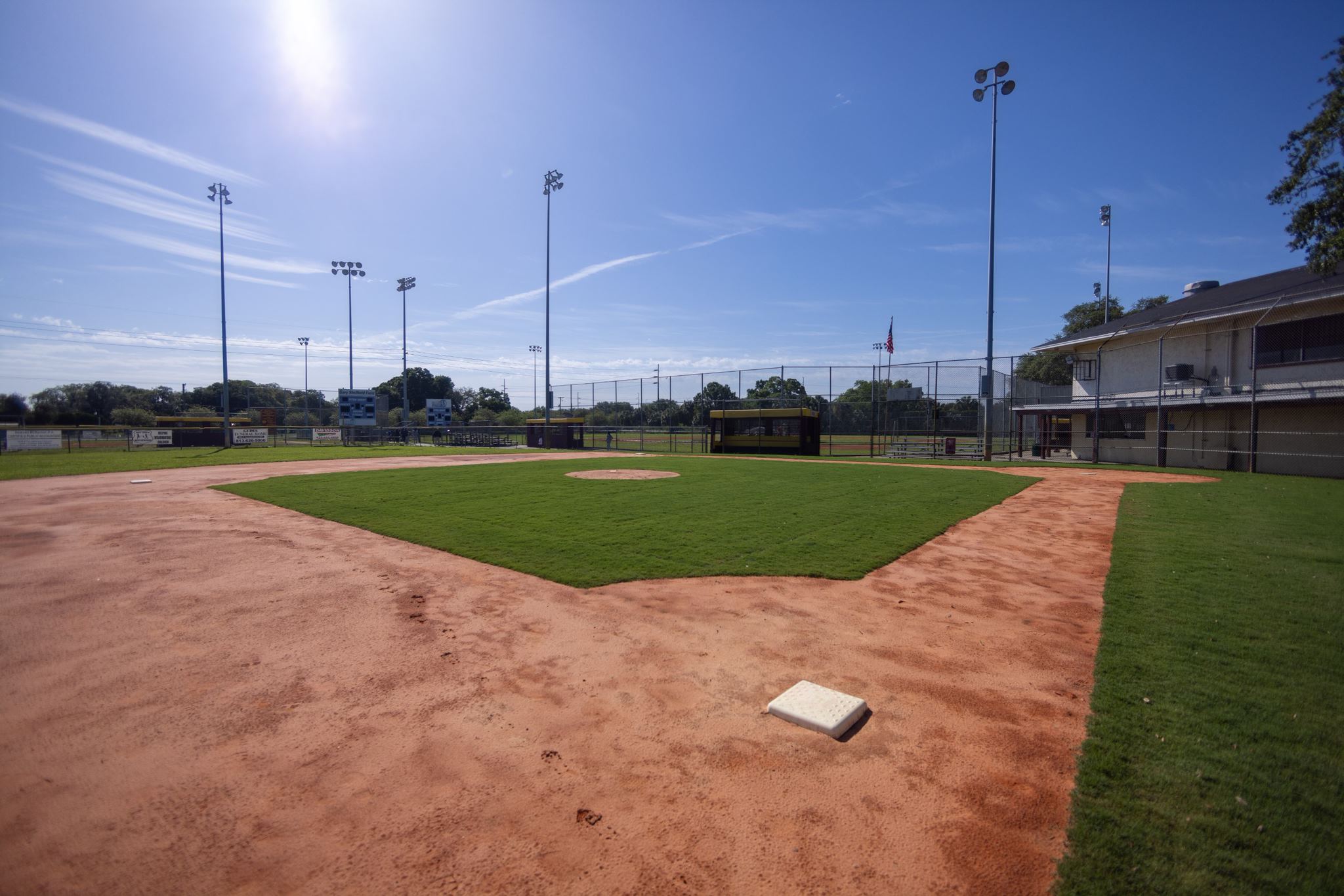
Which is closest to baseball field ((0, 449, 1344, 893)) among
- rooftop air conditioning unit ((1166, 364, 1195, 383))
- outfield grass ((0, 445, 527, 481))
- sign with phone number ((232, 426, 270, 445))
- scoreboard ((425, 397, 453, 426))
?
rooftop air conditioning unit ((1166, 364, 1195, 383))

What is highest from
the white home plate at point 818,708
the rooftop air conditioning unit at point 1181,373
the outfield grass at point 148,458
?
the rooftop air conditioning unit at point 1181,373

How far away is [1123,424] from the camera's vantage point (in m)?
21.6

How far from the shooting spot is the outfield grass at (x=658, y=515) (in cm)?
602

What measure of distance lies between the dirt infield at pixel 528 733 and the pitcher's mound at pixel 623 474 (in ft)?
27.7

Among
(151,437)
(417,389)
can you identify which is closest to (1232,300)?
(151,437)

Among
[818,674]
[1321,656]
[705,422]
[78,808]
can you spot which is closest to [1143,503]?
[1321,656]

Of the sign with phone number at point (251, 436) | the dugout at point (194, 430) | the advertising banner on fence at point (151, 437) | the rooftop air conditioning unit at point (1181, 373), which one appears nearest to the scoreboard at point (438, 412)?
the sign with phone number at point (251, 436)

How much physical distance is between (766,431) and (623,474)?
12.5 meters

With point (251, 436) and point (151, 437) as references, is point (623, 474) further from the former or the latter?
point (251, 436)

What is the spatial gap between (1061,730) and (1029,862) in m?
1.14

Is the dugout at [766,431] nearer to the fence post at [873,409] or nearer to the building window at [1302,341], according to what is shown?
the fence post at [873,409]

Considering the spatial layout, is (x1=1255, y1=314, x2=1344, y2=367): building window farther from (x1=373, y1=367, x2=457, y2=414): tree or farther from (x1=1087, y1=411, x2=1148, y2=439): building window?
(x1=373, y1=367, x2=457, y2=414): tree

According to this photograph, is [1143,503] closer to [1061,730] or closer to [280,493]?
[1061,730]

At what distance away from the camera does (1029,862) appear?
203 cm
